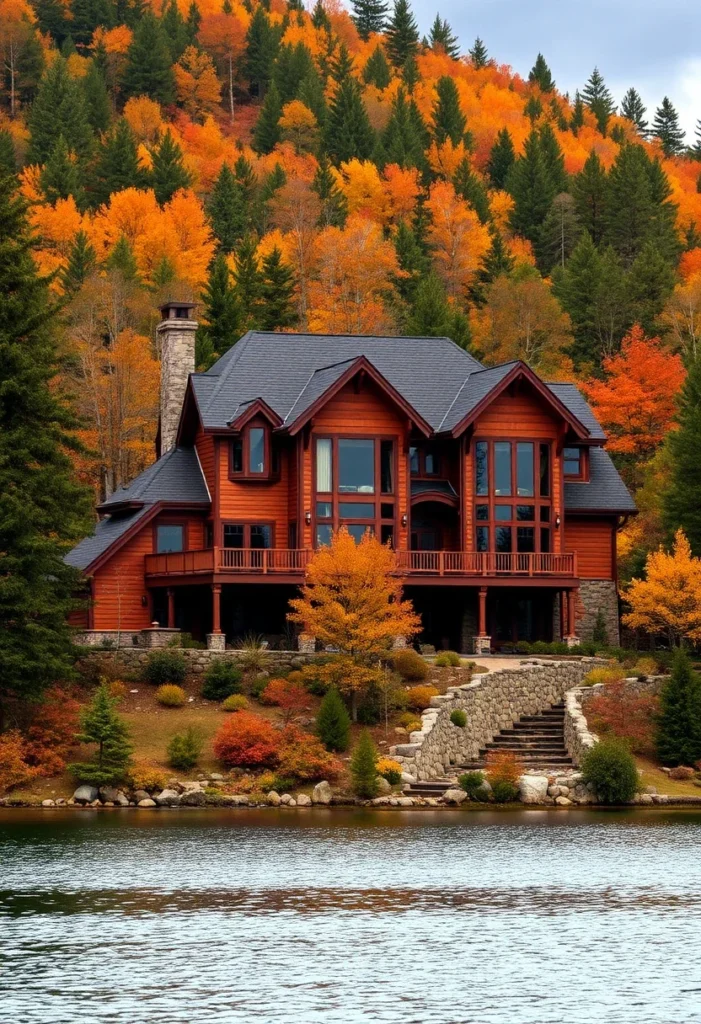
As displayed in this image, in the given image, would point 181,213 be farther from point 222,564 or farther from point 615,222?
point 222,564

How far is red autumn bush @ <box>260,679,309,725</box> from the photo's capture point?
53312 mm

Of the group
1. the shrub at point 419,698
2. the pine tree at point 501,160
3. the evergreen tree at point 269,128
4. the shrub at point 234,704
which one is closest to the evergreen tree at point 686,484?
the shrub at point 419,698

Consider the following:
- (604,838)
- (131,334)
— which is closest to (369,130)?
(131,334)

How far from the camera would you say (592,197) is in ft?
412

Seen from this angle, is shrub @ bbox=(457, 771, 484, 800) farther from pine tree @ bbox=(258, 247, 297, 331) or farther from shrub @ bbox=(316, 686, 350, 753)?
pine tree @ bbox=(258, 247, 297, 331)

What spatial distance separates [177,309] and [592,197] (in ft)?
210

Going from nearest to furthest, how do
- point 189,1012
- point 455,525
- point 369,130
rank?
point 189,1012 → point 455,525 → point 369,130

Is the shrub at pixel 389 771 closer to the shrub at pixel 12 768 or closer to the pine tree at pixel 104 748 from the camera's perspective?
the pine tree at pixel 104 748

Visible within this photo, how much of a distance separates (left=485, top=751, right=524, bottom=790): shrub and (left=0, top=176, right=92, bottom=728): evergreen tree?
1223 centimetres

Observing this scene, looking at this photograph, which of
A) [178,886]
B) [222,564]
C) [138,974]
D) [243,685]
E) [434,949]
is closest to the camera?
[138,974]

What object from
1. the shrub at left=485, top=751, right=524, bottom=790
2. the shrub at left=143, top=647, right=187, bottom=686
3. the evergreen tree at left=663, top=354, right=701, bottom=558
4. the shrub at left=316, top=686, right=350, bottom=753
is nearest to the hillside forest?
the evergreen tree at left=663, top=354, right=701, bottom=558

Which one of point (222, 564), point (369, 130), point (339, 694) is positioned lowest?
point (339, 694)

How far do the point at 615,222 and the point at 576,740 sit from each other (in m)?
73.6

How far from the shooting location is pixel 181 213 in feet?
369
